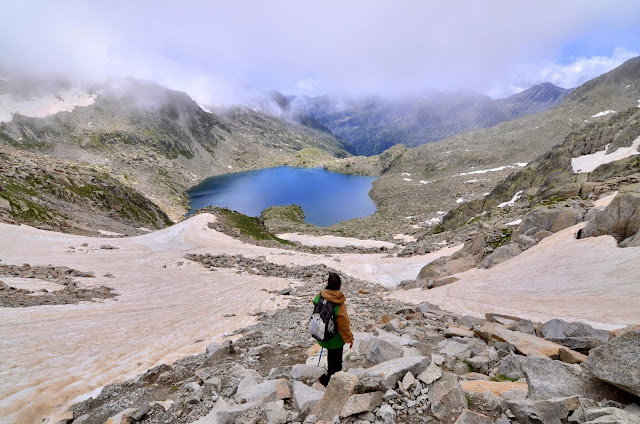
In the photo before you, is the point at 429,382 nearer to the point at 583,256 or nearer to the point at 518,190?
the point at 583,256

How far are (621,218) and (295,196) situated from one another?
13288cm

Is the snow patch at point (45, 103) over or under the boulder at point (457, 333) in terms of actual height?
over

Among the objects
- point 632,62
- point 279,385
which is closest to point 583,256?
point 279,385

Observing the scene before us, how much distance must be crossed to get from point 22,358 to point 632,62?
246 m

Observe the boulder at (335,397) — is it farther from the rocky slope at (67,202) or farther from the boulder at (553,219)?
the rocky slope at (67,202)

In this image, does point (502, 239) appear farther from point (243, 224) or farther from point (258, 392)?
point (243, 224)

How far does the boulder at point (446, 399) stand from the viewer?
16.8ft

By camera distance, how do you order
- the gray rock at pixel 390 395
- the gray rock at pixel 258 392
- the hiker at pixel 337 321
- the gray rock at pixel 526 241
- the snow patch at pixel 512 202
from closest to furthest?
the gray rock at pixel 390 395, the gray rock at pixel 258 392, the hiker at pixel 337 321, the gray rock at pixel 526 241, the snow patch at pixel 512 202

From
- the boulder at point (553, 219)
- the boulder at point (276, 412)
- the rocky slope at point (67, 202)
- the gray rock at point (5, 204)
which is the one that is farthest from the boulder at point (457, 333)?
the gray rock at point (5, 204)

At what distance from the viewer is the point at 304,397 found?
19.7 ft

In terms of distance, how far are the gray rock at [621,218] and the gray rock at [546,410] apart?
14.7 meters

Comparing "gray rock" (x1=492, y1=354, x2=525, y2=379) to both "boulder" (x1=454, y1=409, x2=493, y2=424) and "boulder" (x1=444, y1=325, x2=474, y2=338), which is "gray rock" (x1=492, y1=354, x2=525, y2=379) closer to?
"boulder" (x1=454, y1=409, x2=493, y2=424)

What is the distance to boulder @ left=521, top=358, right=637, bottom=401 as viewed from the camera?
16.0ft

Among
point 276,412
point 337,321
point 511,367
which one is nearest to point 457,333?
point 511,367
